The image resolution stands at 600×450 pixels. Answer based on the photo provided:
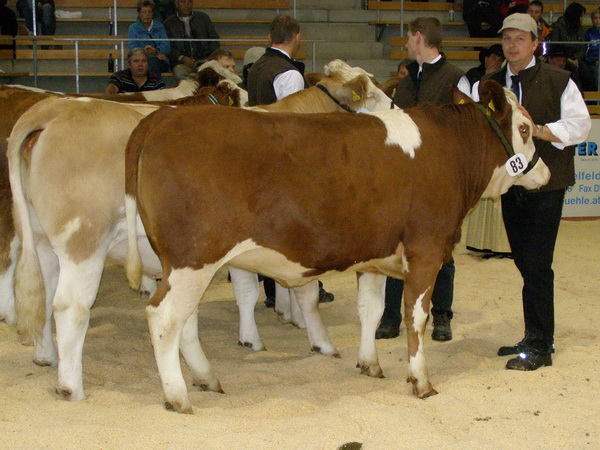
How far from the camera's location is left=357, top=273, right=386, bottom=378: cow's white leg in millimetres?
4941

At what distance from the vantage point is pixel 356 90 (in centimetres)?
606

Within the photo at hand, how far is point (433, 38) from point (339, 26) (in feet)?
32.4

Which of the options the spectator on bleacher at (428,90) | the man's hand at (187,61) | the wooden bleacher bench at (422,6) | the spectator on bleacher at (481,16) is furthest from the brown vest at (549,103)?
the wooden bleacher bench at (422,6)

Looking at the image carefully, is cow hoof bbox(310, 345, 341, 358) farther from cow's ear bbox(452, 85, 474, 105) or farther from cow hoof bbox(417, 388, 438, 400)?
cow's ear bbox(452, 85, 474, 105)

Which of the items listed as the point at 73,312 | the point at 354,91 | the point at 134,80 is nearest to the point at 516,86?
the point at 354,91

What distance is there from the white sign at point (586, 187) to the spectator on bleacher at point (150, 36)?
6.03 m

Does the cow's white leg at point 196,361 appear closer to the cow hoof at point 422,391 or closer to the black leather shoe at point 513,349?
the cow hoof at point 422,391

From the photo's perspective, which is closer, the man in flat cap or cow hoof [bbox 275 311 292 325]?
the man in flat cap

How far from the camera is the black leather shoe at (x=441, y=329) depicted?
19.0ft

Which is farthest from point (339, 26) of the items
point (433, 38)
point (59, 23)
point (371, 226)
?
point (371, 226)

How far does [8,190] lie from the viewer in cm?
527

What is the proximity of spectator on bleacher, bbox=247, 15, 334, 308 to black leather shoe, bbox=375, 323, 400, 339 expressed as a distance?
6.61 ft

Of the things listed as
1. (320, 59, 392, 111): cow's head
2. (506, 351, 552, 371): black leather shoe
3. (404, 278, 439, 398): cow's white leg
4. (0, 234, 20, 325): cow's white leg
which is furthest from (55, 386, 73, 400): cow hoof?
(320, 59, 392, 111): cow's head

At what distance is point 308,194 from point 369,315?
1236 mm
